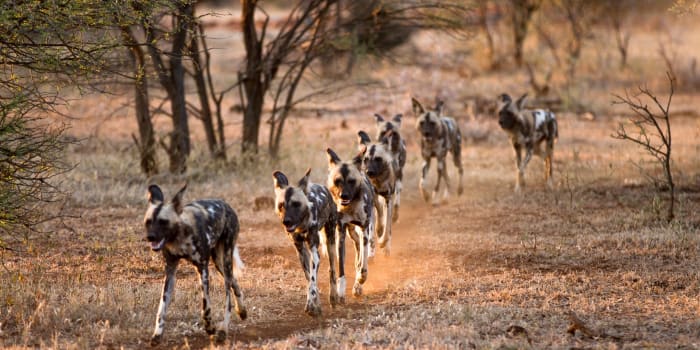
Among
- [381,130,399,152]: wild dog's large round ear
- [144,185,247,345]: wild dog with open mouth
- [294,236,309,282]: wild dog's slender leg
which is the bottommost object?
[294,236,309,282]: wild dog's slender leg

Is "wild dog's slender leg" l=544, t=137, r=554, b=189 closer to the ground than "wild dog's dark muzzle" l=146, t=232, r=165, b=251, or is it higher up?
closer to the ground

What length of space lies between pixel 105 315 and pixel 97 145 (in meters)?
10.4

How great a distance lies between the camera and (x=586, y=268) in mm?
8758

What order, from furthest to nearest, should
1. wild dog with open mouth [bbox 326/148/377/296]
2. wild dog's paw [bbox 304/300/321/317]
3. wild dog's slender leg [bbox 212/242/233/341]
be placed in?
wild dog with open mouth [bbox 326/148/377/296]
wild dog's paw [bbox 304/300/321/317]
wild dog's slender leg [bbox 212/242/233/341]

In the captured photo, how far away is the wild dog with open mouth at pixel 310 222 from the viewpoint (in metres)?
7.05

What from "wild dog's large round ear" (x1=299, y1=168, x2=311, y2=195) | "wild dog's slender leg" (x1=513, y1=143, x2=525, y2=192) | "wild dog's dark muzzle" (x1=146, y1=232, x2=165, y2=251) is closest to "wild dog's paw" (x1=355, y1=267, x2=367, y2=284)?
"wild dog's large round ear" (x1=299, y1=168, x2=311, y2=195)

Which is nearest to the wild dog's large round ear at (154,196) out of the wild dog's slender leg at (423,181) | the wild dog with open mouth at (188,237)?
the wild dog with open mouth at (188,237)

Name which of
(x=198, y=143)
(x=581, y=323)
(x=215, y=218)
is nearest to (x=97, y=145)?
(x=198, y=143)

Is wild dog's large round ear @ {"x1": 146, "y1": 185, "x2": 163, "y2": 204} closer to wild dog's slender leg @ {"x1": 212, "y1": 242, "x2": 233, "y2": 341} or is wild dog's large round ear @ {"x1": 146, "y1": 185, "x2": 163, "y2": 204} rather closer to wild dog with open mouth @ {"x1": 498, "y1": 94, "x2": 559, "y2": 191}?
wild dog's slender leg @ {"x1": 212, "y1": 242, "x2": 233, "y2": 341}

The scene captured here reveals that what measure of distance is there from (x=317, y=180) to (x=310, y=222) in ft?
21.6

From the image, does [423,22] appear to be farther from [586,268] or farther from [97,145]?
[586,268]

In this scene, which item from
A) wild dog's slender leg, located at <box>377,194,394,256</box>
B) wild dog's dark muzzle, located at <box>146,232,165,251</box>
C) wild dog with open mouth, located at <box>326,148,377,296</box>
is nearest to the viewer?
wild dog's dark muzzle, located at <box>146,232,165,251</box>

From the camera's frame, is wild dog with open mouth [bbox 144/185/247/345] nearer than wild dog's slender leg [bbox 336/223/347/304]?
Yes

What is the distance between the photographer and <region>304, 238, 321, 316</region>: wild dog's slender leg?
23.8 feet
